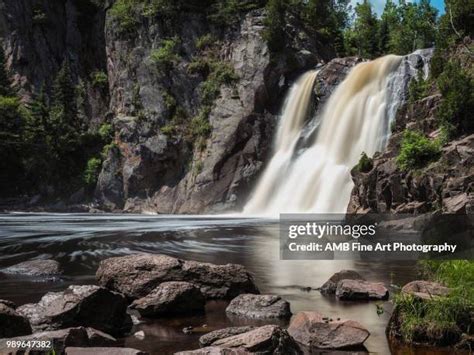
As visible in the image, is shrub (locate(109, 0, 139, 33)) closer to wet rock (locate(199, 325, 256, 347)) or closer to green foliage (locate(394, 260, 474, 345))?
wet rock (locate(199, 325, 256, 347))

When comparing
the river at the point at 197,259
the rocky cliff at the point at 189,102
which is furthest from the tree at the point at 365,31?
the river at the point at 197,259

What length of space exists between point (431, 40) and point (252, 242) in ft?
208

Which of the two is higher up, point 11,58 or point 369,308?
point 11,58

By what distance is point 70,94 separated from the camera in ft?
200

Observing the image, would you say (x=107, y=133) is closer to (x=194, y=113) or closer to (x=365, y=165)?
(x=194, y=113)

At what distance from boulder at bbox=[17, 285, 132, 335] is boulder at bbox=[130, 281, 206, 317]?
0.65m

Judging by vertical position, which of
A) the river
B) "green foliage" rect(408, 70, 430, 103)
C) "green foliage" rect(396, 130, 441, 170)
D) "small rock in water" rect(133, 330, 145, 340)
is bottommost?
the river

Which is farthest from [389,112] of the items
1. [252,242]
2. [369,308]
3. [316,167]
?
[369,308]

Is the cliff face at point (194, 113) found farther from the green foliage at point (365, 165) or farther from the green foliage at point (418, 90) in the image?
the green foliage at point (365, 165)

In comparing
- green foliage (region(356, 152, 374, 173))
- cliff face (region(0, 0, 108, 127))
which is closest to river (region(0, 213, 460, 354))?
green foliage (region(356, 152, 374, 173))

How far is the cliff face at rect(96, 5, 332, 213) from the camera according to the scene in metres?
45.1

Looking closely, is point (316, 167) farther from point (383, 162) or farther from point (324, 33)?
point (324, 33)

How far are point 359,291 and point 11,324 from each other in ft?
22.5

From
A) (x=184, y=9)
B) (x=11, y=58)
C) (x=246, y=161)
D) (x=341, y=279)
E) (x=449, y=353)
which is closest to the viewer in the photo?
(x=449, y=353)
